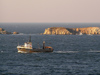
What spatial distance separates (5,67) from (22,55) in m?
26.1

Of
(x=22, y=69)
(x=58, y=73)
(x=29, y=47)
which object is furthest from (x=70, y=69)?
(x=29, y=47)

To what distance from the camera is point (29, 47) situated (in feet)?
416

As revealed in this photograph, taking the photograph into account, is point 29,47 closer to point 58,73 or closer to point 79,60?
point 79,60

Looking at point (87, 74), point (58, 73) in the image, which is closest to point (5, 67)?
point (58, 73)

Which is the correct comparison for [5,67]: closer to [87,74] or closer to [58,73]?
[58,73]

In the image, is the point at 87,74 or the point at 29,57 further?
the point at 29,57

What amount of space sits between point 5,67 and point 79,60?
27085 mm

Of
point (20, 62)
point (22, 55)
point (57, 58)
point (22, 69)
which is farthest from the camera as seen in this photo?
point (22, 55)

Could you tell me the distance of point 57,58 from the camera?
11362cm

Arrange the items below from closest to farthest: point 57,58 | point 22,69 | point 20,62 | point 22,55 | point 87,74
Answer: point 87,74, point 22,69, point 20,62, point 57,58, point 22,55

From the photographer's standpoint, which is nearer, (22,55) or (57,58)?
(57,58)

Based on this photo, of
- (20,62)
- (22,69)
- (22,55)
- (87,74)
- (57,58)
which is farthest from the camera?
(22,55)

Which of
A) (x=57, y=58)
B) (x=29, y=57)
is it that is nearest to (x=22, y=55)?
(x=29, y=57)

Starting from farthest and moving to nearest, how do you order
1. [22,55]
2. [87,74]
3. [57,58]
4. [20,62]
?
[22,55]
[57,58]
[20,62]
[87,74]
